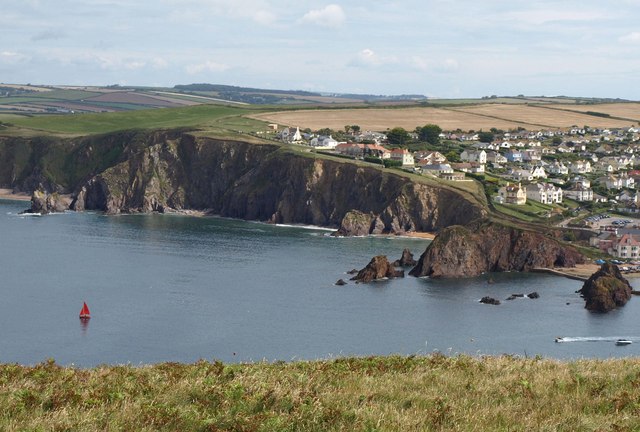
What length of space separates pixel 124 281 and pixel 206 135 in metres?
87.0

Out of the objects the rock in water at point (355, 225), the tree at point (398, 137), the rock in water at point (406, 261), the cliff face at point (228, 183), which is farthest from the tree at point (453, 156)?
the rock in water at point (406, 261)

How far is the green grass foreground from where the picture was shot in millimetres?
14977

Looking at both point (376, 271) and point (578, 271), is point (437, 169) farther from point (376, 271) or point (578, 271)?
point (376, 271)

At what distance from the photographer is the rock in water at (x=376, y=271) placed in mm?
99438

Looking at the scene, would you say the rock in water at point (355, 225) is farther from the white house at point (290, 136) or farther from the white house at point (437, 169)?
Result: the white house at point (290, 136)

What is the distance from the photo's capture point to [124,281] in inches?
3863

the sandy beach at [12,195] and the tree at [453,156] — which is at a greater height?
the tree at [453,156]

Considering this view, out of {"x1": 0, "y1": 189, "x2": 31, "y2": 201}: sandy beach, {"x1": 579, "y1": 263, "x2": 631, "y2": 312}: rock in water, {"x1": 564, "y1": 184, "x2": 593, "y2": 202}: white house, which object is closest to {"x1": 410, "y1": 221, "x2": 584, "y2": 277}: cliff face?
{"x1": 579, "y1": 263, "x2": 631, "y2": 312}: rock in water

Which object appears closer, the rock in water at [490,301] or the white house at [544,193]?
the rock in water at [490,301]

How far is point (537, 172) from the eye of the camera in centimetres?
16512

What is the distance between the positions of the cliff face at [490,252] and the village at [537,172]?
8633 millimetres

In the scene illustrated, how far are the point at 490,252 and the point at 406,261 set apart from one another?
9.39 m

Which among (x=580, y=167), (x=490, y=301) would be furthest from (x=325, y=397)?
(x=580, y=167)

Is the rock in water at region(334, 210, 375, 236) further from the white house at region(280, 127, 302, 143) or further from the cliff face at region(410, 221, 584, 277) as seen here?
the white house at region(280, 127, 302, 143)
